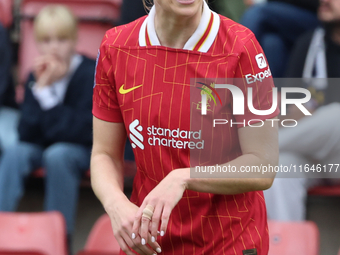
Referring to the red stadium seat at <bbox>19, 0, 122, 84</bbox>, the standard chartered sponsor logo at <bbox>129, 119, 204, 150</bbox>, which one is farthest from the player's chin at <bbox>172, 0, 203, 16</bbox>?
the red stadium seat at <bbox>19, 0, 122, 84</bbox>

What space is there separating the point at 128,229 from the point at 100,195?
150 millimetres

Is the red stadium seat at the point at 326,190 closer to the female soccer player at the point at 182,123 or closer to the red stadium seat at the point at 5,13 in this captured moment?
the female soccer player at the point at 182,123

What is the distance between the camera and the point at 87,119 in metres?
2.75

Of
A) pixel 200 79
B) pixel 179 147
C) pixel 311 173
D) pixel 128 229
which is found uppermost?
pixel 200 79

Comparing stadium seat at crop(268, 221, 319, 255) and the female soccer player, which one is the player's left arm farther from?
stadium seat at crop(268, 221, 319, 255)

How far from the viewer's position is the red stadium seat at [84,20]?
3574 mm

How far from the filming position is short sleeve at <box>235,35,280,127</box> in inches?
43.1

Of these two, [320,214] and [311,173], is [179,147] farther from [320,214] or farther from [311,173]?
[320,214]

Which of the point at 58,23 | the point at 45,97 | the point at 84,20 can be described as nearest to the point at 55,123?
the point at 45,97

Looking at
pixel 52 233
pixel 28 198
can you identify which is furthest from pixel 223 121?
pixel 28 198

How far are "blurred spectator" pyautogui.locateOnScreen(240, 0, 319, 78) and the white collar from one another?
1.94m

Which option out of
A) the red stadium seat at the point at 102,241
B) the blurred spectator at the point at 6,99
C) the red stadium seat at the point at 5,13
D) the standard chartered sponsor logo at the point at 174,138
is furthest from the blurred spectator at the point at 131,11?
the standard chartered sponsor logo at the point at 174,138

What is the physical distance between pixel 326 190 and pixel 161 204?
1.67m

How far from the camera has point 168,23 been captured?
3.91 feet
